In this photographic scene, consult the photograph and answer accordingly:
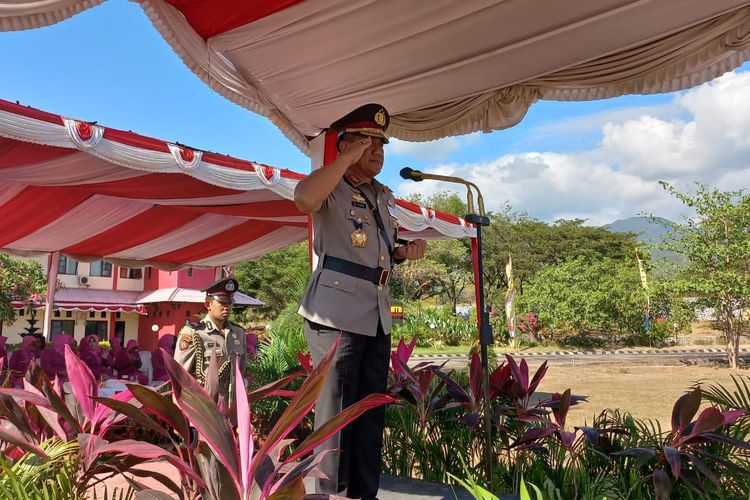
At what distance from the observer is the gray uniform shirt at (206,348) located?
316 cm

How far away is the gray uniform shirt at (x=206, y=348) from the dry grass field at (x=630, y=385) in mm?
2745

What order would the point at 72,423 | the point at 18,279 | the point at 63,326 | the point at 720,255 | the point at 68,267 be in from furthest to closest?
the point at 63,326 → the point at 68,267 → the point at 18,279 → the point at 720,255 → the point at 72,423

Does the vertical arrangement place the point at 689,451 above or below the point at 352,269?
below

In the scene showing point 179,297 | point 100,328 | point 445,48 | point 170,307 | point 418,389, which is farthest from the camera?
point 100,328

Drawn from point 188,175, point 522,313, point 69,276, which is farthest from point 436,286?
point 188,175

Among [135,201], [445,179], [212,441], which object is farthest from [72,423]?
[135,201]

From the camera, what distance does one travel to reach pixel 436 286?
102 ft

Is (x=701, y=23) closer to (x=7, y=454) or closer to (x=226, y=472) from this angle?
(x=226, y=472)

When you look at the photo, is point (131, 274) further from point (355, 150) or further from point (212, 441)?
point (212, 441)

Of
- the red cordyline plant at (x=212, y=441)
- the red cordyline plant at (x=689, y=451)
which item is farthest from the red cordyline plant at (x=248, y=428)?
the red cordyline plant at (x=689, y=451)

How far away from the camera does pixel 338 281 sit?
1.86 metres

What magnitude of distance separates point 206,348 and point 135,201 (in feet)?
10.4

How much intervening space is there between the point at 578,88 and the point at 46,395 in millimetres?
2768

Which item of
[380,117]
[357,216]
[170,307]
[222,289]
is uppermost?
→ [170,307]
